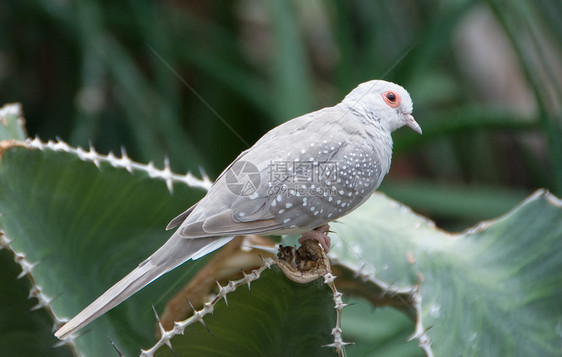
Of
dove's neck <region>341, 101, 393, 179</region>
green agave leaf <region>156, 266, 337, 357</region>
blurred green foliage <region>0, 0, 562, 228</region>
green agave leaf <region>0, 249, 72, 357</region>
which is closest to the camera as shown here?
green agave leaf <region>156, 266, 337, 357</region>

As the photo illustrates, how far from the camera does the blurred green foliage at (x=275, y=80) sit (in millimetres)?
2521

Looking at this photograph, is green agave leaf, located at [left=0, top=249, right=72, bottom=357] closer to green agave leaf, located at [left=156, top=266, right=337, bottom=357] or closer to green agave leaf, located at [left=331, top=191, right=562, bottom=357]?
green agave leaf, located at [left=156, top=266, right=337, bottom=357]

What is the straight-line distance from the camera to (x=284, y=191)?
128cm

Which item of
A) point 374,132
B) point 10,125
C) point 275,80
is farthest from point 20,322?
point 275,80

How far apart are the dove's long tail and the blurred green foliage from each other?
4.20 ft

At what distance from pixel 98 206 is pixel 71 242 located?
0.09 metres

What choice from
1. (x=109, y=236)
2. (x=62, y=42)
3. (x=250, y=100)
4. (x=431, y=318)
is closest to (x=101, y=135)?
(x=62, y=42)

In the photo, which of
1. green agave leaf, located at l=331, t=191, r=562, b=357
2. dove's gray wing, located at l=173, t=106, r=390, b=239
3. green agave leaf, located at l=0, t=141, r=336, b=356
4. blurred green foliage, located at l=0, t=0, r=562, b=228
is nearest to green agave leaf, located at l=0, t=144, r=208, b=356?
green agave leaf, located at l=0, t=141, r=336, b=356

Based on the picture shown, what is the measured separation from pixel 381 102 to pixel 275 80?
4.43 feet

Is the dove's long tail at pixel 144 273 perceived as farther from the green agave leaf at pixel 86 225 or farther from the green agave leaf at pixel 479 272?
the green agave leaf at pixel 479 272

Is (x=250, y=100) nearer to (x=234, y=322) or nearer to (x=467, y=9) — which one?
(x=467, y=9)

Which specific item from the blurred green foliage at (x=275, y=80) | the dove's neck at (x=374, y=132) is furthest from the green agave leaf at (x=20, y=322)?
the blurred green foliage at (x=275, y=80)

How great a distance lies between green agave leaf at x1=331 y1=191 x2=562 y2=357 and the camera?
127cm

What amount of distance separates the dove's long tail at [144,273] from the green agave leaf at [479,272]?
28 cm
